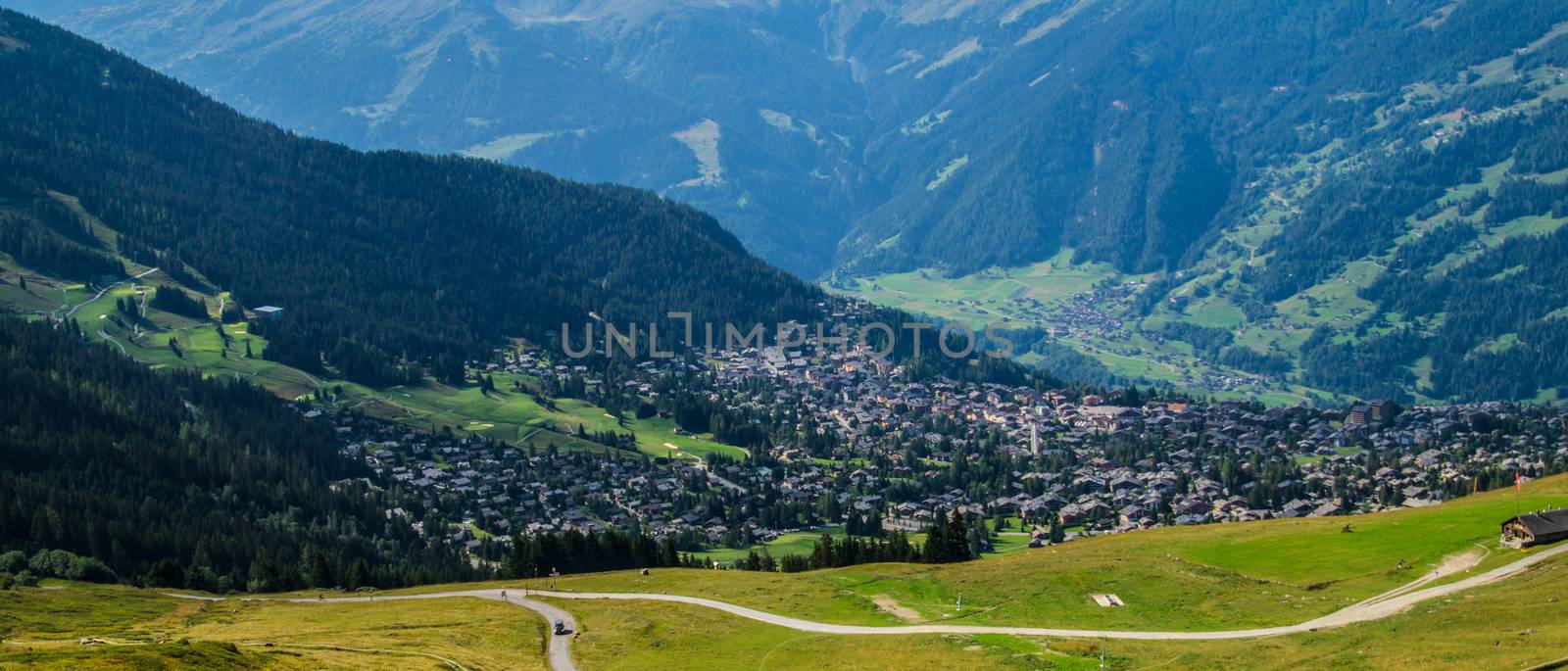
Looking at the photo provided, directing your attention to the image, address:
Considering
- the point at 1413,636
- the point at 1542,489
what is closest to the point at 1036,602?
the point at 1413,636

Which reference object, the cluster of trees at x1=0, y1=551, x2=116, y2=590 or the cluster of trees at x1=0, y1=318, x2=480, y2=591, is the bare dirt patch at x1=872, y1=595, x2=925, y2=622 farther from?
the cluster of trees at x1=0, y1=551, x2=116, y2=590

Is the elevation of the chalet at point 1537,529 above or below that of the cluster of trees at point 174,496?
below

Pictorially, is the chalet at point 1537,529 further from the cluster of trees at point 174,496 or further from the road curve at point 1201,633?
the cluster of trees at point 174,496

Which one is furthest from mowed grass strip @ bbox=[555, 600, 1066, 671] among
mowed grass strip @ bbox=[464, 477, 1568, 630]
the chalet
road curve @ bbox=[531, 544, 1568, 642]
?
the chalet

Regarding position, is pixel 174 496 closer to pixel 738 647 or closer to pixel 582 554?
pixel 582 554

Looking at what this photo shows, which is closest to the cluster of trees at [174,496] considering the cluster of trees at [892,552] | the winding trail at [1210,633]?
the cluster of trees at [892,552]

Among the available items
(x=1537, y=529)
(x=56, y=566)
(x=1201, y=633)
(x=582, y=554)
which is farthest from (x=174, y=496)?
(x=1537, y=529)

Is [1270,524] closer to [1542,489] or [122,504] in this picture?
[1542,489]
